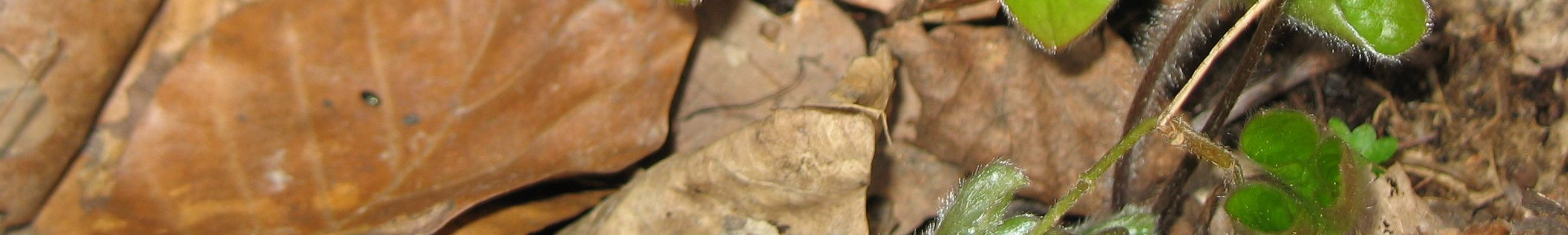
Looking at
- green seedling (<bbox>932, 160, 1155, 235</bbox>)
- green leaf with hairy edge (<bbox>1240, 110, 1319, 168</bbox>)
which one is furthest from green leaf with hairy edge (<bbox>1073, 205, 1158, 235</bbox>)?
green leaf with hairy edge (<bbox>1240, 110, 1319, 168</bbox>)

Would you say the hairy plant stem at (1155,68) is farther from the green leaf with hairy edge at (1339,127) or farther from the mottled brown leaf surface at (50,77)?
the mottled brown leaf surface at (50,77)

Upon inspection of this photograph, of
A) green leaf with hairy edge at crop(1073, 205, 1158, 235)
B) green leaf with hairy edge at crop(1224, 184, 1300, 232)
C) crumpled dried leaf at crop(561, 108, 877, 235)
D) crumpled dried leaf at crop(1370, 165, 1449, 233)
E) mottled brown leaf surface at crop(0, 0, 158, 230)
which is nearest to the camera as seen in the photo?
green leaf with hairy edge at crop(1224, 184, 1300, 232)

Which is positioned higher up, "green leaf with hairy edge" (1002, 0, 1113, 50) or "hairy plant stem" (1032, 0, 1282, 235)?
"green leaf with hairy edge" (1002, 0, 1113, 50)

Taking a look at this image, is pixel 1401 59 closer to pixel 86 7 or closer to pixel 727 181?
pixel 727 181

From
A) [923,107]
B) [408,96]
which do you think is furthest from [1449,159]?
[408,96]

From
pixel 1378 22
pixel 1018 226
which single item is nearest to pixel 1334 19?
pixel 1378 22

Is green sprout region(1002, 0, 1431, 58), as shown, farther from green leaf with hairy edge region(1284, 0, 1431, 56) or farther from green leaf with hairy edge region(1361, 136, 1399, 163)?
green leaf with hairy edge region(1361, 136, 1399, 163)
